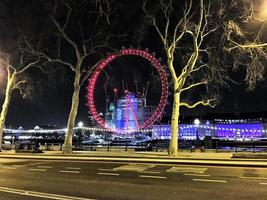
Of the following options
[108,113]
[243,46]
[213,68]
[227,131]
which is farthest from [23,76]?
[227,131]

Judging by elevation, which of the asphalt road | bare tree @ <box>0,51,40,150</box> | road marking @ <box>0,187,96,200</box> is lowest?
road marking @ <box>0,187,96,200</box>

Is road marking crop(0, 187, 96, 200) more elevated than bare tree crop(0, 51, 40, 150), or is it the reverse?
bare tree crop(0, 51, 40, 150)

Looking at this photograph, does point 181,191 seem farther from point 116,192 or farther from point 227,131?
point 227,131

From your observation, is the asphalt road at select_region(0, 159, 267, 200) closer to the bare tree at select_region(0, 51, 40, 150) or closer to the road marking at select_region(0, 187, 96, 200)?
the road marking at select_region(0, 187, 96, 200)

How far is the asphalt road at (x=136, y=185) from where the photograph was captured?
40.9ft

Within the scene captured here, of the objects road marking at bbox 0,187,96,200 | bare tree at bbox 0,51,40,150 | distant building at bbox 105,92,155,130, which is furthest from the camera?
distant building at bbox 105,92,155,130

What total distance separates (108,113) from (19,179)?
155 metres

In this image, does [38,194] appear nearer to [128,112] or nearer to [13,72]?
[13,72]

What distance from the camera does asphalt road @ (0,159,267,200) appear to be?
1248 centimetres

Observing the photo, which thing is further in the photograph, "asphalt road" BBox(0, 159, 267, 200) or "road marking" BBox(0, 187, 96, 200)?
"asphalt road" BBox(0, 159, 267, 200)

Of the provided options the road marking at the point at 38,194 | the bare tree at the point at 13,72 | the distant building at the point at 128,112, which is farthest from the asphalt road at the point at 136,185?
the distant building at the point at 128,112

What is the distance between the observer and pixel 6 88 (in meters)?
43.2

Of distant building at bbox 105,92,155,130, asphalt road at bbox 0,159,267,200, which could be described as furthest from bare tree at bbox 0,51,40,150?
distant building at bbox 105,92,155,130

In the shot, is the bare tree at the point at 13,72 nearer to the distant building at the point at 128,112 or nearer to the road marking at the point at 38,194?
the road marking at the point at 38,194
